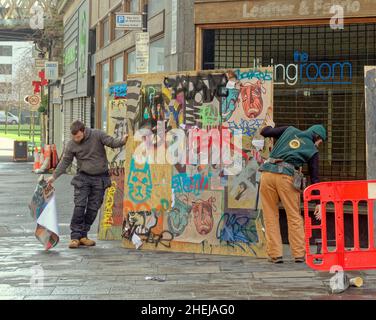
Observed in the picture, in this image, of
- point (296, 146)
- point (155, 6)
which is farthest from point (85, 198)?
point (155, 6)

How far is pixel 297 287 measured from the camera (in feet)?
24.0

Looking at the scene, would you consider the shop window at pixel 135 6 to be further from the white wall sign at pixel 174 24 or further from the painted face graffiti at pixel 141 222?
the painted face graffiti at pixel 141 222

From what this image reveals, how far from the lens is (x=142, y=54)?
11.2 m

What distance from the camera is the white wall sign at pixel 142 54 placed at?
11.1 meters

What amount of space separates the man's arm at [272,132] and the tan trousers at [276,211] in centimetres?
45

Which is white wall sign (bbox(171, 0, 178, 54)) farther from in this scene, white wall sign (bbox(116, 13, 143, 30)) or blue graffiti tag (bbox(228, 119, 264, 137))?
blue graffiti tag (bbox(228, 119, 264, 137))

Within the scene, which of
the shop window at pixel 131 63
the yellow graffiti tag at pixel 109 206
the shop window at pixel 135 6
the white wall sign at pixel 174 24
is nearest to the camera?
the yellow graffiti tag at pixel 109 206

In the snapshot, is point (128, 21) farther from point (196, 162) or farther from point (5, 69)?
point (5, 69)

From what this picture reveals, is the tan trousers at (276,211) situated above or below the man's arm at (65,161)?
below

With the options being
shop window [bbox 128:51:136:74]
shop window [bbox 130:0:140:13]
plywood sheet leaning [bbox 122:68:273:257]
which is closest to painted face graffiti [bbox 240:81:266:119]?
plywood sheet leaning [bbox 122:68:273:257]

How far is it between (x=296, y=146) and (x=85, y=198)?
305cm

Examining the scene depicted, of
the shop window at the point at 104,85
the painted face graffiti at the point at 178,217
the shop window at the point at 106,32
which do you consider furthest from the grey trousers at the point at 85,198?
the shop window at the point at 106,32

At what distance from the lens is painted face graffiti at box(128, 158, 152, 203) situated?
9.66 meters
